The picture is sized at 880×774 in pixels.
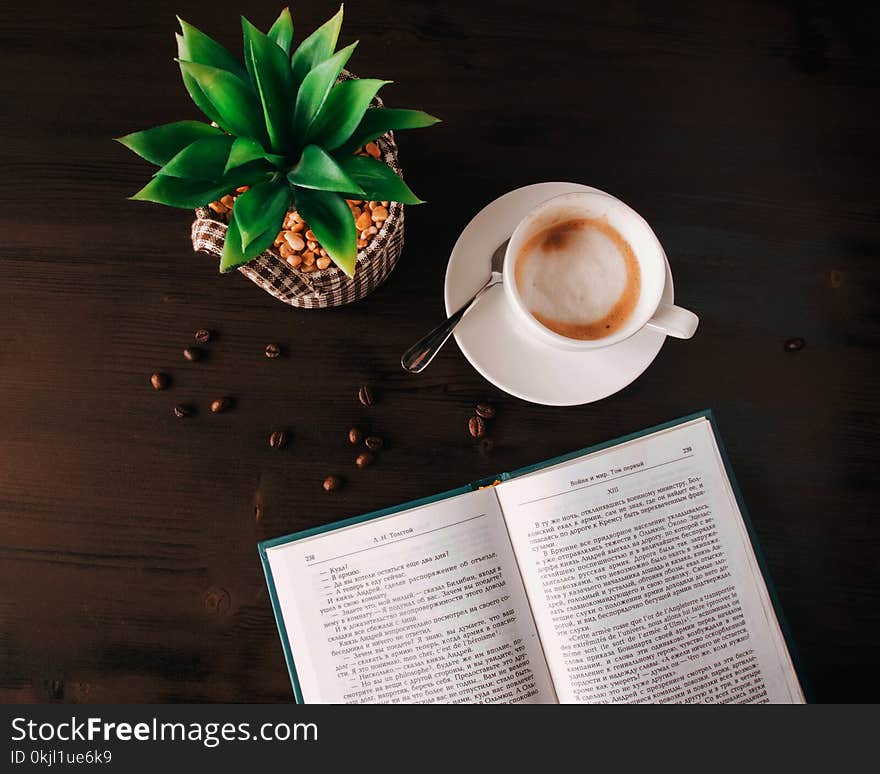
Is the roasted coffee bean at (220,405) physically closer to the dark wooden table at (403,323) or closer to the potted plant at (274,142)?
the dark wooden table at (403,323)

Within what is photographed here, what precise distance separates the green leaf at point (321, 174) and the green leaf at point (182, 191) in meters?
0.07

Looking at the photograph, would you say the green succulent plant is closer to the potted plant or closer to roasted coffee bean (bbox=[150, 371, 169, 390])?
the potted plant

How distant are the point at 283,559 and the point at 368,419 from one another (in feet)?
0.63

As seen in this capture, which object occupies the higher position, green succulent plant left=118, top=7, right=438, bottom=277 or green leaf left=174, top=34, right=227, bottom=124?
green leaf left=174, top=34, right=227, bottom=124

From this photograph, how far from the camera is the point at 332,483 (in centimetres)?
81

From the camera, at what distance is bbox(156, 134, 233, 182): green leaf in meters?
0.53

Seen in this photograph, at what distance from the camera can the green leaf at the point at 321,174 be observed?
1.65ft

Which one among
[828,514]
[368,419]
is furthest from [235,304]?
[828,514]

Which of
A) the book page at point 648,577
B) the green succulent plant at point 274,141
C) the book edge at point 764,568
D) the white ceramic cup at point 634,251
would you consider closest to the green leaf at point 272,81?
the green succulent plant at point 274,141

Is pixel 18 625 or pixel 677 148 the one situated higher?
pixel 677 148

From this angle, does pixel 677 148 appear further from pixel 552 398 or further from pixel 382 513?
pixel 382 513

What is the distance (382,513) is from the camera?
2.67 feet

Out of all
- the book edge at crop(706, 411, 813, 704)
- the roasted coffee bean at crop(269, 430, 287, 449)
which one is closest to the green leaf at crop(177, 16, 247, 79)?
the roasted coffee bean at crop(269, 430, 287, 449)

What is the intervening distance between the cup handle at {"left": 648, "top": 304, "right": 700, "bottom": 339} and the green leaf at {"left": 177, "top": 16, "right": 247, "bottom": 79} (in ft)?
1.47
